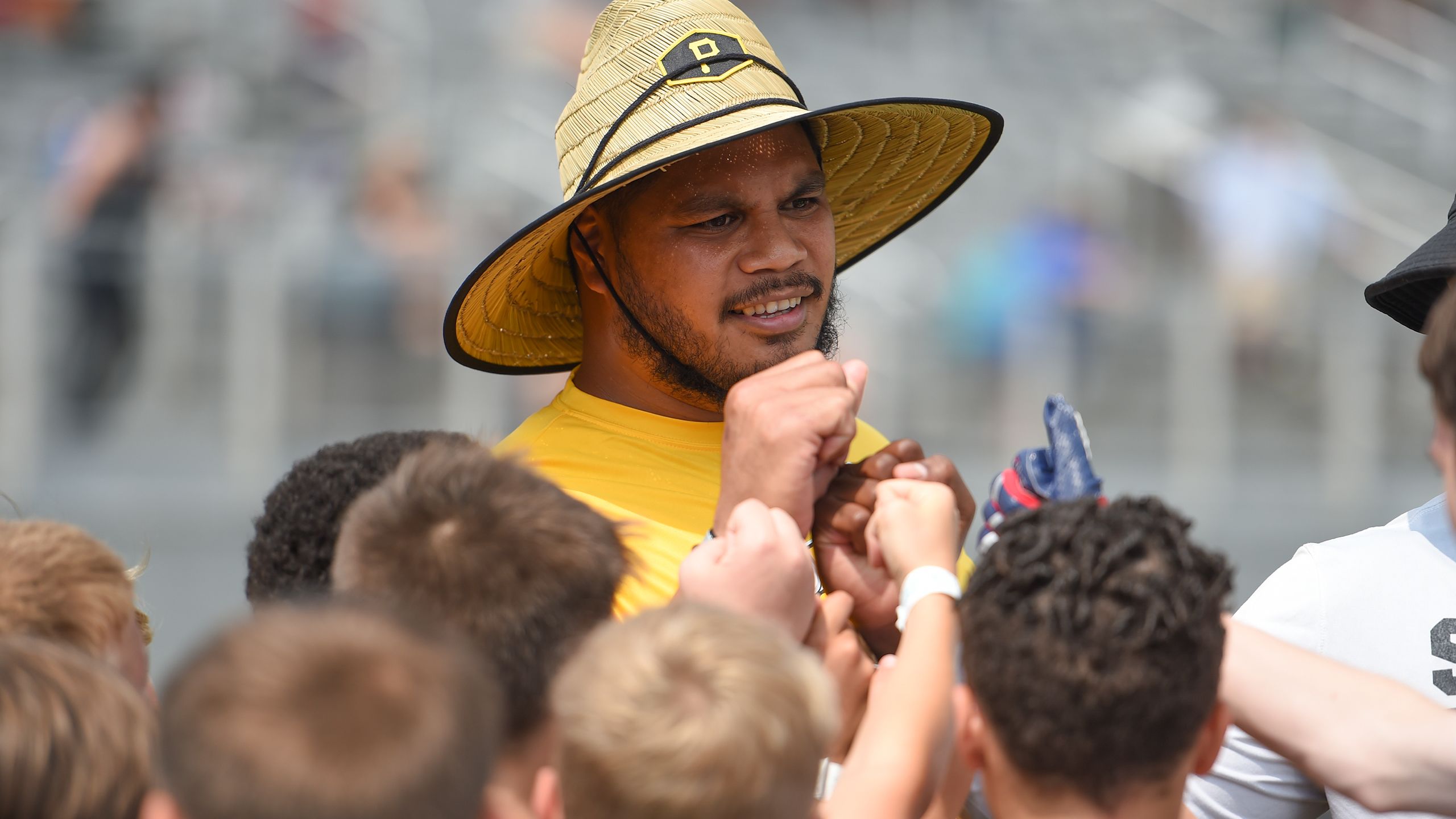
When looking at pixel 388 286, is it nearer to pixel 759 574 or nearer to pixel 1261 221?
pixel 1261 221

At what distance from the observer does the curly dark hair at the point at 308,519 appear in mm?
2189

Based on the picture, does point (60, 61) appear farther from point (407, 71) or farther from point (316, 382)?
point (316, 382)

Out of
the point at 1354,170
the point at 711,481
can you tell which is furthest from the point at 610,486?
the point at 1354,170

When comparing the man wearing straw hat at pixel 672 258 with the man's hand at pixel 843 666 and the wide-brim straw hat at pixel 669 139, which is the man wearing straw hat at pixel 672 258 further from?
the man's hand at pixel 843 666

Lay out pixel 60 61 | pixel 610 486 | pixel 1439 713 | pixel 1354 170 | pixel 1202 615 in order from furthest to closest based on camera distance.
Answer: pixel 1354 170 < pixel 60 61 < pixel 610 486 < pixel 1439 713 < pixel 1202 615

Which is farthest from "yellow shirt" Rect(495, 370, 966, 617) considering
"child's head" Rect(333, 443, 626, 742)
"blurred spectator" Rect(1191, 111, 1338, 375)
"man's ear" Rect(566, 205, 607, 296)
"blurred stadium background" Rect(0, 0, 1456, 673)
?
"blurred spectator" Rect(1191, 111, 1338, 375)

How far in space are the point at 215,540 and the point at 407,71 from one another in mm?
3749

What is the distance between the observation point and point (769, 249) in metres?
2.67

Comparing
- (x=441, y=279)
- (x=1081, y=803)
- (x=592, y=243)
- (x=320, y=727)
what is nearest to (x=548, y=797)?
(x=320, y=727)

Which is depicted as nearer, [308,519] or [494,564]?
[494,564]

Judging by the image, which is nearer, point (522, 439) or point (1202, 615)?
point (1202, 615)

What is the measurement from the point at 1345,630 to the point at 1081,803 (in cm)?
75

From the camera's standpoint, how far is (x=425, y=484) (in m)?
1.90

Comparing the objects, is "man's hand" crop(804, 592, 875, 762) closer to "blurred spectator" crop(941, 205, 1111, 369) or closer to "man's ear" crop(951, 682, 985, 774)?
"man's ear" crop(951, 682, 985, 774)
